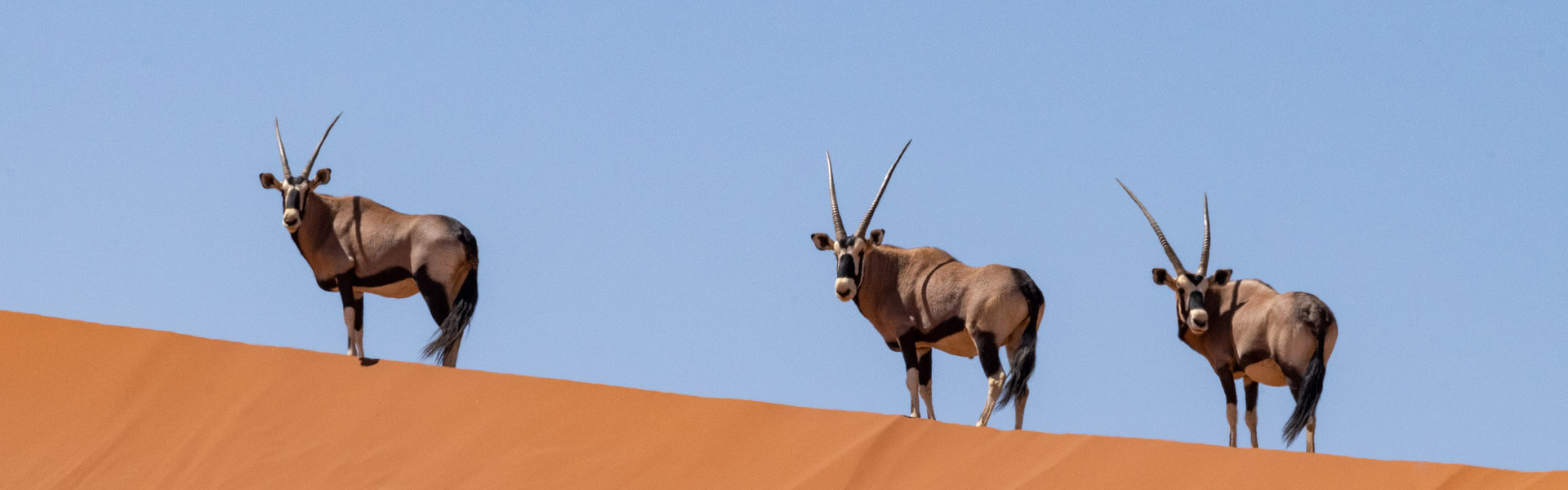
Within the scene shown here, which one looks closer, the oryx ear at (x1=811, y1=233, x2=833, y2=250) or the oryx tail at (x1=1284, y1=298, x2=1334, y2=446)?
the oryx tail at (x1=1284, y1=298, x2=1334, y2=446)

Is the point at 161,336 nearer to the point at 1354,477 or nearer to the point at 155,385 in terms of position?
the point at 155,385

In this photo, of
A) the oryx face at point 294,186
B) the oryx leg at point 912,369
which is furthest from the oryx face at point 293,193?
the oryx leg at point 912,369

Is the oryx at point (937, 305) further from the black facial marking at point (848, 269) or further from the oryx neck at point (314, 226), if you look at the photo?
the oryx neck at point (314, 226)

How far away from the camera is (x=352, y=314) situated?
16562mm

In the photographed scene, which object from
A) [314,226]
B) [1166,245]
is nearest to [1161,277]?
[1166,245]

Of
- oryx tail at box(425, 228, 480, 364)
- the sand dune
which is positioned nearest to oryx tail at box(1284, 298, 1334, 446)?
the sand dune

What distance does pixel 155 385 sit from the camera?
15273 mm

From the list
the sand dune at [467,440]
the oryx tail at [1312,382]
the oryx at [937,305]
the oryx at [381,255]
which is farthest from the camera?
the oryx at [381,255]

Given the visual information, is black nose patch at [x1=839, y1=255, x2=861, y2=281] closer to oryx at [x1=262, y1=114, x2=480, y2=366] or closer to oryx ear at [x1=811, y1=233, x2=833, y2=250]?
oryx ear at [x1=811, y1=233, x2=833, y2=250]

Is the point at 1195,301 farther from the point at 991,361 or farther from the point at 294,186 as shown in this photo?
the point at 294,186

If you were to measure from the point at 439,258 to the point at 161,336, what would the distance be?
240 cm

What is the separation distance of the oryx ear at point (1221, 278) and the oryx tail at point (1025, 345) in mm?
1364

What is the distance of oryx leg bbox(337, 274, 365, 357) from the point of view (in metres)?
16.6

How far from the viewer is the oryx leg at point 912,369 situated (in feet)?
48.8
